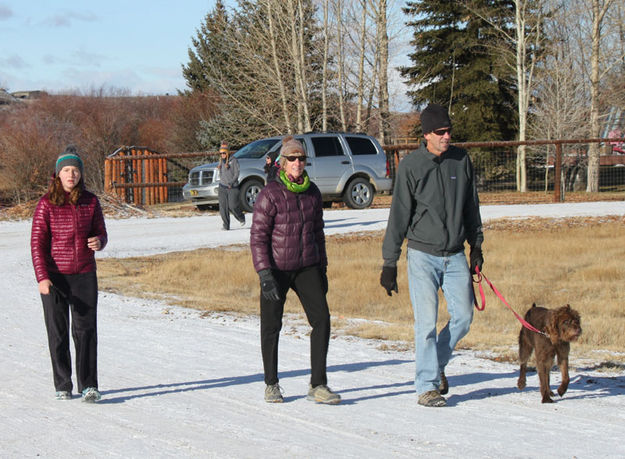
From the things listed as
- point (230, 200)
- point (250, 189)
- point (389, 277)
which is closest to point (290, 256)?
point (389, 277)

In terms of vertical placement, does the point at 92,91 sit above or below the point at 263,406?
above

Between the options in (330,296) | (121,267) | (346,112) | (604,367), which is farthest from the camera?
(346,112)

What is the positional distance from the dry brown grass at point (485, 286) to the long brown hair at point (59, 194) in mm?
4045

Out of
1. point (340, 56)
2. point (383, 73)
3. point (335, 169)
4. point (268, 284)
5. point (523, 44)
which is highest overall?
point (523, 44)

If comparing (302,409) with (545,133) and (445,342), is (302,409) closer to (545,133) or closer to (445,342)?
(445,342)

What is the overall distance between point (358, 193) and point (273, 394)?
17.7 meters

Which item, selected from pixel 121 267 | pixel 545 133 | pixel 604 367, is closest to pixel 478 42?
pixel 545 133

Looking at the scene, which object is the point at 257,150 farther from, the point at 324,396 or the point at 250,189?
the point at 324,396

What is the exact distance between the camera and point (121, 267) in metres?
14.0

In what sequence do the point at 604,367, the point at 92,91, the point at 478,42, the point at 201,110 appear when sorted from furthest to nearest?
1. the point at 92,91
2. the point at 201,110
3. the point at 478,42
4. the point at 604,367

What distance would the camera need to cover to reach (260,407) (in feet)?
19.1

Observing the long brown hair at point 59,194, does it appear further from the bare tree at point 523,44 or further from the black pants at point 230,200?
the bare tree at point 523,44

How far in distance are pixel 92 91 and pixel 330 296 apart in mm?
68024

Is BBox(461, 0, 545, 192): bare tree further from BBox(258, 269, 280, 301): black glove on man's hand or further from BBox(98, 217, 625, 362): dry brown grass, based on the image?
BBox(258, 269, 280, 301): black glove on man's hand
